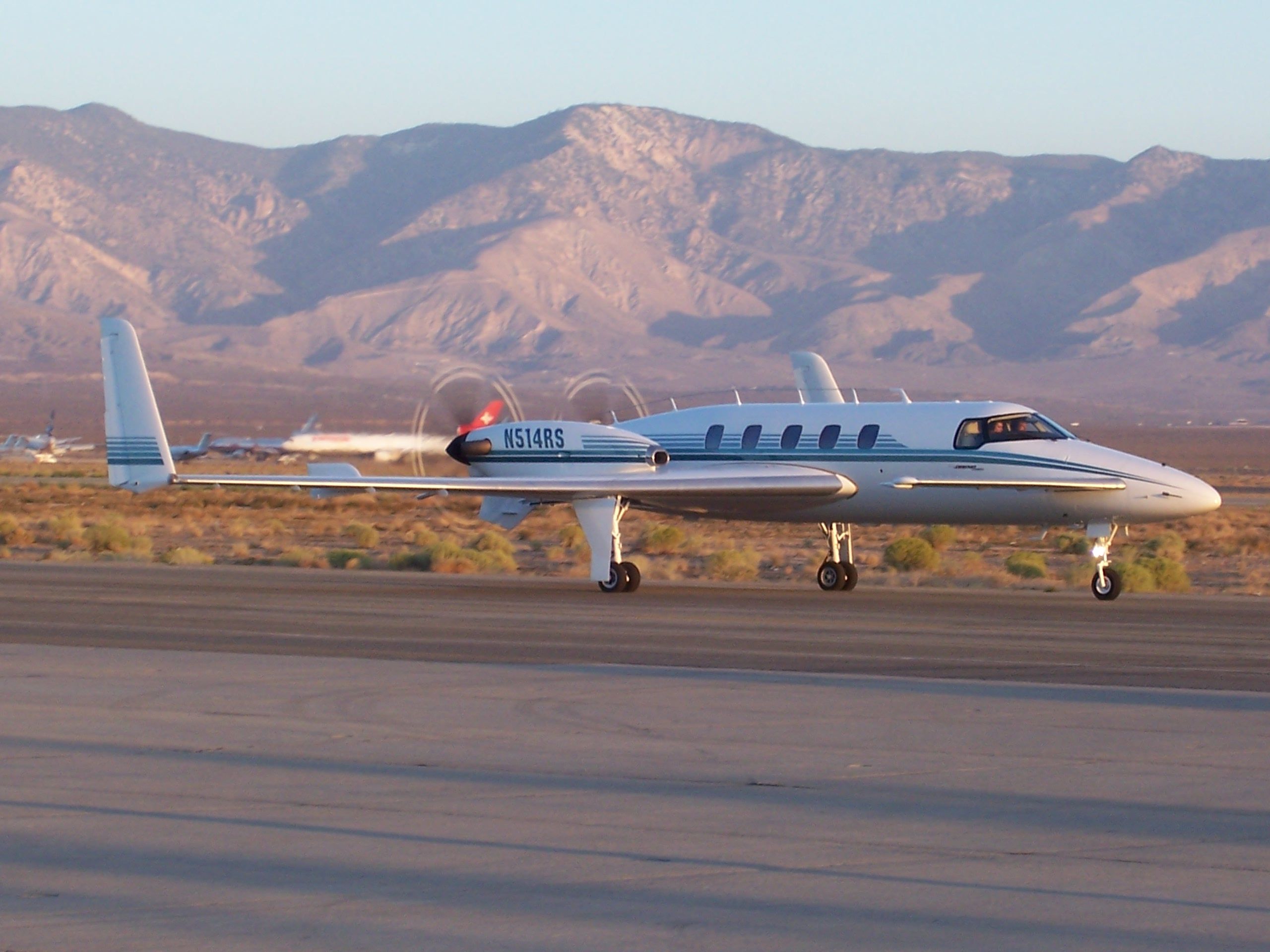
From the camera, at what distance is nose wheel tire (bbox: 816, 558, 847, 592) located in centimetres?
2808

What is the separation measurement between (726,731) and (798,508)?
1459cm

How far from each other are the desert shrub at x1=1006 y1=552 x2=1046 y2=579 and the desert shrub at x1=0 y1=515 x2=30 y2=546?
22.2 m

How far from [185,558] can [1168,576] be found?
17.9m

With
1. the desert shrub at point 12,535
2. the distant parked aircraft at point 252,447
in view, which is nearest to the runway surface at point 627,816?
the desert shrub at point 12,535

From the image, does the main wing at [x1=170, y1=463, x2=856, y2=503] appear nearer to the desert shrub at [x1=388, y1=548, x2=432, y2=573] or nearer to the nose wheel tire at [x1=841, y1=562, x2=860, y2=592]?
the nose wheel tire at [x1=841, y1=562, x2=860, y2=592]

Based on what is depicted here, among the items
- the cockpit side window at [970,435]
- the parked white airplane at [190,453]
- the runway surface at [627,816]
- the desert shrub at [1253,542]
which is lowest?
the parked white airplane at [190,453]

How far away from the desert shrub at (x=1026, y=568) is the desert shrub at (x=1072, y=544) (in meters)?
4.93

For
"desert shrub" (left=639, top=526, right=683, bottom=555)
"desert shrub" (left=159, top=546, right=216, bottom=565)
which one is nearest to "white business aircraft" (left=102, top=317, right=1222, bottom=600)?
"desert shrub" (left=159, top=546, right=216, bottom=565)

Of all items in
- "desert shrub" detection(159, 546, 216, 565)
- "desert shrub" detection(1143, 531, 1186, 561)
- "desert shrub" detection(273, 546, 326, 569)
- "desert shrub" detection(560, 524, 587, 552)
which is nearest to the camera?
"desert shrub" detection(159, 546, 216, 565)

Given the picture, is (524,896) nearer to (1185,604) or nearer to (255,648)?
(255,648)

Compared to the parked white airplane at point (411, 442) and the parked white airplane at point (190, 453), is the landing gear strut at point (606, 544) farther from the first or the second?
the parked white airplane at point (190, 453)

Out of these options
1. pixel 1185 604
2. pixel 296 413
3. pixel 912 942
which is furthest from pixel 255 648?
pixel 296 413

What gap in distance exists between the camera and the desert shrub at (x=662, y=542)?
42.1 meters

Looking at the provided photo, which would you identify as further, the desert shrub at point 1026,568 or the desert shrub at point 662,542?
the desert shrub at point 662,542
